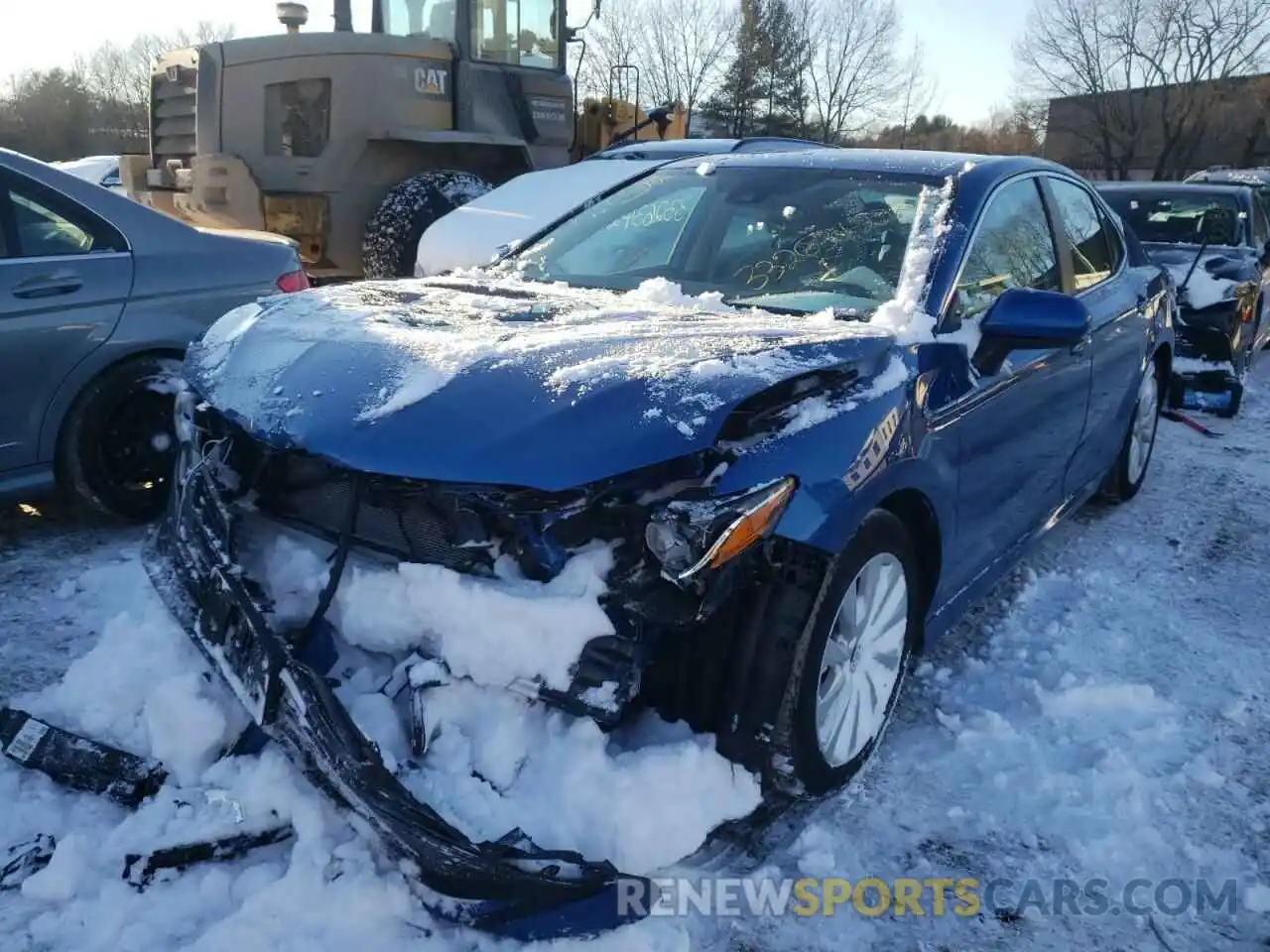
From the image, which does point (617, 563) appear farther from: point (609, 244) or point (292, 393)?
point (609, 244)

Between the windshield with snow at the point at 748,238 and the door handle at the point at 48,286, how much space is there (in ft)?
5.83

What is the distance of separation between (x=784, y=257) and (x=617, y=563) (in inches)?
60.9

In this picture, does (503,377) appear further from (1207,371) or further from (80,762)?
(1207,371)

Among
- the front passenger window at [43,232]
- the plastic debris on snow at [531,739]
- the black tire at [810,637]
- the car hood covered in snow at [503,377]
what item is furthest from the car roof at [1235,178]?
the plastic debris on snow at [531,739]

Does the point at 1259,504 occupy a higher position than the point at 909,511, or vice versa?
the point at 909,511

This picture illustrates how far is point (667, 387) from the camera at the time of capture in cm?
224

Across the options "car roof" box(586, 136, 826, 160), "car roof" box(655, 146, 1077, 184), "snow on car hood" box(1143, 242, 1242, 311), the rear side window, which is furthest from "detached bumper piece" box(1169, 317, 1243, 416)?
"car roof" box(655, 146, 1077, 184)

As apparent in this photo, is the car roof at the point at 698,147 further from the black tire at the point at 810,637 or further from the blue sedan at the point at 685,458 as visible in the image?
the black tire at the point at 810,637

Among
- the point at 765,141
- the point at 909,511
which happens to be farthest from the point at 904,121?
the point at 909,511

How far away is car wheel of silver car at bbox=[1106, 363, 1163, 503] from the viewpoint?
16.1ft

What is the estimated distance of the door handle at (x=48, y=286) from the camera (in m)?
3.91

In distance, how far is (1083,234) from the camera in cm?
418

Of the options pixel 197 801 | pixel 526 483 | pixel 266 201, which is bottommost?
pixel 197 801

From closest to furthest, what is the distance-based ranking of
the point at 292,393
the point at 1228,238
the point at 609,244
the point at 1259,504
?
the point at 292,393 → the point at 609,244 → the point at 1259,504 → the point at 1228,238
